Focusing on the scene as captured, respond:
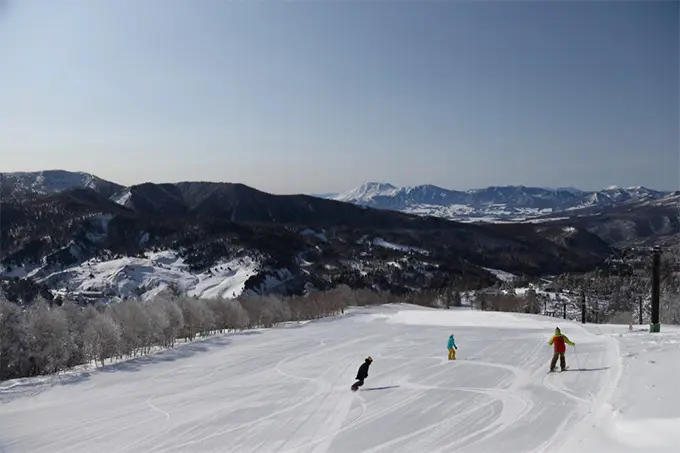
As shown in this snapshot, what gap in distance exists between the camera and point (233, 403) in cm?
2175

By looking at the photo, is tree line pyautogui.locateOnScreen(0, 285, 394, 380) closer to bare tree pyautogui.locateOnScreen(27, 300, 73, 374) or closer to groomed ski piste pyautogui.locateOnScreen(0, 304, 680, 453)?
bare tree pyautogui.locateOnScreen(27, 300, 73, 374)

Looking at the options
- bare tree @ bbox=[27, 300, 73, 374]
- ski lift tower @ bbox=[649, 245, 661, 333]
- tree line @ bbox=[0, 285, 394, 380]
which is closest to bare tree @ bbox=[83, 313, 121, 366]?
tree line @ bbox=[0, 285, 394, 380]

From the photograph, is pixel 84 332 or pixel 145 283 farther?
pixel 145 283

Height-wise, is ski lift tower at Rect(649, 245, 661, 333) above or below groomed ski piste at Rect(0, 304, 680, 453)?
above

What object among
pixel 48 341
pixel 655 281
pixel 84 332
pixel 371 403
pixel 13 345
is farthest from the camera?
pixel 84 332

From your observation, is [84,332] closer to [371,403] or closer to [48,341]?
[48,341]

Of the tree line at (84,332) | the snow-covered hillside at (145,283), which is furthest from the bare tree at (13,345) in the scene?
the snow-covered hillside at (145,283)

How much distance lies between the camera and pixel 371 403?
805 inches

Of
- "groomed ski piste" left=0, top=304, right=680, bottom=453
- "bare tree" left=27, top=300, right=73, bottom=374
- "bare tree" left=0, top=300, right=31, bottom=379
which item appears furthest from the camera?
"bare tree" left=27, top=300, right=73, bottom=374

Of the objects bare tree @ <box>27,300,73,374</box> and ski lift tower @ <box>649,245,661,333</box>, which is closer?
ski lift tower @ <box>649,245,661,333</box>

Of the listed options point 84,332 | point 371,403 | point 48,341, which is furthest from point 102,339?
point 371,403

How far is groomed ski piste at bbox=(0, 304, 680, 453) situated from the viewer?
51.3 feet

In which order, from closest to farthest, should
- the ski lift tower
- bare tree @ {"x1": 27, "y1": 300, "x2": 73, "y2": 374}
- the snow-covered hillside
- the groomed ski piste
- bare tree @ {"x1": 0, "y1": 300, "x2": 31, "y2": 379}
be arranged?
the groomed ski piste, the ski lift tower, bare tree @ {"x1": 0, "y1": 300, "x2": 31, "y2": 379}, bare tree @ {"x1": 27, "y1": 300, "x2": 73, "y2": 374}, the snow-covered hillside

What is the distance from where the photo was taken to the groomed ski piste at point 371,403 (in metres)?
15.6
